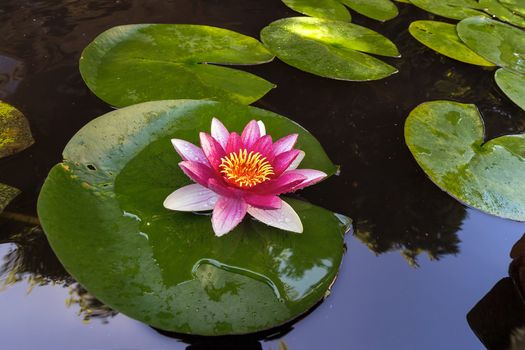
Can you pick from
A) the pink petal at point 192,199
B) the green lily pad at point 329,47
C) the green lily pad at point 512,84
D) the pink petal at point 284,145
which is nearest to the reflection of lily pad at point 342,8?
the green lily pad at point 329,47

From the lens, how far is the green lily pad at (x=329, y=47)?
6.15 feet

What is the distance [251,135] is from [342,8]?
1527 mm

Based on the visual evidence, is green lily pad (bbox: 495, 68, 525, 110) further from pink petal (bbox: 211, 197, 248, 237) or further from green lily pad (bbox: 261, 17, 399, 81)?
pink petal (bbox: 211, 197, 248, 237)

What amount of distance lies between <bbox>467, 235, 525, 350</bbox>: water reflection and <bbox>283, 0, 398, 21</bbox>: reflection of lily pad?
155 cm

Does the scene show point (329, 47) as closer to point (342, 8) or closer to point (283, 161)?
point (342, 8)

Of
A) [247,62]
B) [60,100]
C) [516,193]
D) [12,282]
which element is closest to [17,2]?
[60,100]

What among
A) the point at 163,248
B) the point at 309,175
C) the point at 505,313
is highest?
the point at 309,175

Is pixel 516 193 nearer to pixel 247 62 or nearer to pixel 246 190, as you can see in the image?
pixel 246 190

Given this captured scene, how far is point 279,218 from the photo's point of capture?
43.1 inches

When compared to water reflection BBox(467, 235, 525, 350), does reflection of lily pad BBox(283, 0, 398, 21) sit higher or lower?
higher

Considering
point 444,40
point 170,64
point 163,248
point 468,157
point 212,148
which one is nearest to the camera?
point 163,248

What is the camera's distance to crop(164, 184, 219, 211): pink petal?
1.08 m

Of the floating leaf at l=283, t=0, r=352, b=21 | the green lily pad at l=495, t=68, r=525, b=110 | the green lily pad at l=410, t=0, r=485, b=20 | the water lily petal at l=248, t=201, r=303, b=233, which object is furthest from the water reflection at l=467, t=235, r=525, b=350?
the green lily pad at l=410, t=0, r=485, b=20

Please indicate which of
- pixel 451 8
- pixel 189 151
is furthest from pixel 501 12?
pixel 189 151
